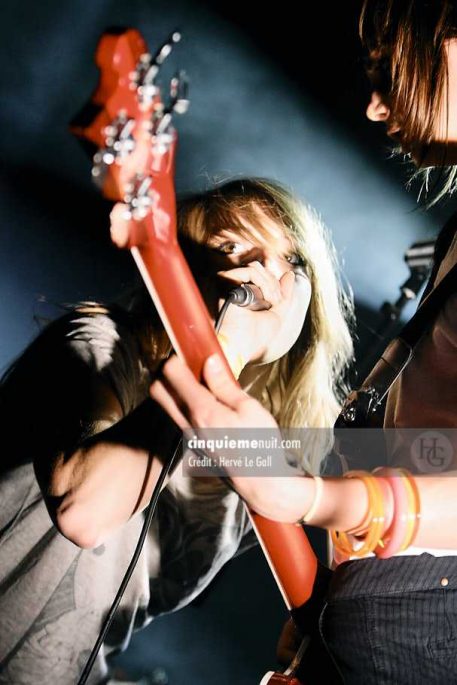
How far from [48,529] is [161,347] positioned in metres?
0.43

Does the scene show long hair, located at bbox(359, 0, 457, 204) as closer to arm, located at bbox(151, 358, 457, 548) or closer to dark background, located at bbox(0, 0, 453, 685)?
dark background, located at bbox(0, 0, 453, 685)

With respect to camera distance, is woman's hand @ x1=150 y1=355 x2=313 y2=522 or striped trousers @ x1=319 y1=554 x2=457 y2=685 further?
striped trousers @ x1=319 y1=554 x2=457 y2=685

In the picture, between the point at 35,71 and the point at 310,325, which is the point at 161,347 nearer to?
the point at 310,325

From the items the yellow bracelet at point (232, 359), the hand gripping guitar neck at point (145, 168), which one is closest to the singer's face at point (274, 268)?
the yellow bracelet at point (232, 359)

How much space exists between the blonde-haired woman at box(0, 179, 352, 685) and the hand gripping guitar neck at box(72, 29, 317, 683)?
0.89ft

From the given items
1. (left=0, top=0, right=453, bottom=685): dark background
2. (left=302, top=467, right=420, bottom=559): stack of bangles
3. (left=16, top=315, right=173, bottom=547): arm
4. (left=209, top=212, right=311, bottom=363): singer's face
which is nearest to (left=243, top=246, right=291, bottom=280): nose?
→ (left=209, top=212, right=311, bottom=363): singer's face

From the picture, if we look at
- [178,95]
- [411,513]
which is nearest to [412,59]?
[178,95]

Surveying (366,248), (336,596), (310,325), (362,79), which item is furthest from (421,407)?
(362,79)

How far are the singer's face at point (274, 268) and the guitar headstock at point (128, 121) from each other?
574 mm

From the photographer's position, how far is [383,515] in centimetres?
66

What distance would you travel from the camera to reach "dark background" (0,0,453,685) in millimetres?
1219

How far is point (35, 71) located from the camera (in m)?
1.22

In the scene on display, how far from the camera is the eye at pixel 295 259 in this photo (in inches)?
53.7

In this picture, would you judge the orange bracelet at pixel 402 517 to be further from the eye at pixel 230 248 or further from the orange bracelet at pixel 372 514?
the eye at pixel 230 248
